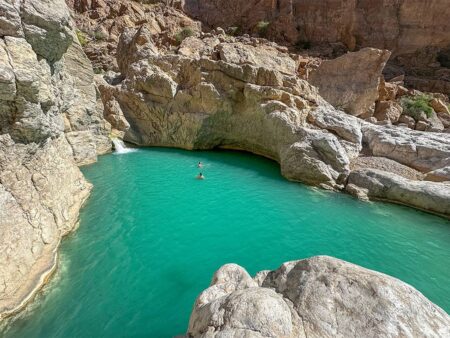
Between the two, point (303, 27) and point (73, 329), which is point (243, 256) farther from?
point (303, 27)

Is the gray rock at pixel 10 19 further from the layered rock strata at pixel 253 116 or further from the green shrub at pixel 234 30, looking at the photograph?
the green shrub at pixel 234 30

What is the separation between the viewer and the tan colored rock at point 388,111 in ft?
81.0

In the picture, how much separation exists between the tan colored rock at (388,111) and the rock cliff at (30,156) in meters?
25.2

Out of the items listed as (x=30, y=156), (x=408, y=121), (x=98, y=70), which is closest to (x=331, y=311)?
(x=30, y=156)

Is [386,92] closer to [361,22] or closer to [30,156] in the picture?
[361,22]

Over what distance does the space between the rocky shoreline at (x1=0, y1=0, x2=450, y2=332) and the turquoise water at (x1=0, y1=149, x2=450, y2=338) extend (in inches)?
32.7

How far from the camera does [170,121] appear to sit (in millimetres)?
20906

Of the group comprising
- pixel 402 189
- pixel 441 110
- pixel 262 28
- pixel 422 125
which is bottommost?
pixel 402 189

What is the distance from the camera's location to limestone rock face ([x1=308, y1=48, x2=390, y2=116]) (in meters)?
24.0

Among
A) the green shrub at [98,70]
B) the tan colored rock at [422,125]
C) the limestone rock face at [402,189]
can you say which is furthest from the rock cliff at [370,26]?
the limestone rock face at [402,189]

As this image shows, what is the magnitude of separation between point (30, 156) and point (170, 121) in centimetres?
1365

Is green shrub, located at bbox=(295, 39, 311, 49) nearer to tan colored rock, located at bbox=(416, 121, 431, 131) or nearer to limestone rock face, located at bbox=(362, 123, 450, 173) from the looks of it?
tan colored rock, located at bbox=(416, 121, 431, 131)

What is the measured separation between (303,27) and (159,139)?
3329 centimetres

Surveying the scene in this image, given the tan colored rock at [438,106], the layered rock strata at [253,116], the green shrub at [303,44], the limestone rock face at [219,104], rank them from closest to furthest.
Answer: the layered rock strata at [253,116]
the limestone rock face at [219,104]
the tan colored rock at [438,106]
the green shrub at [303,44]
